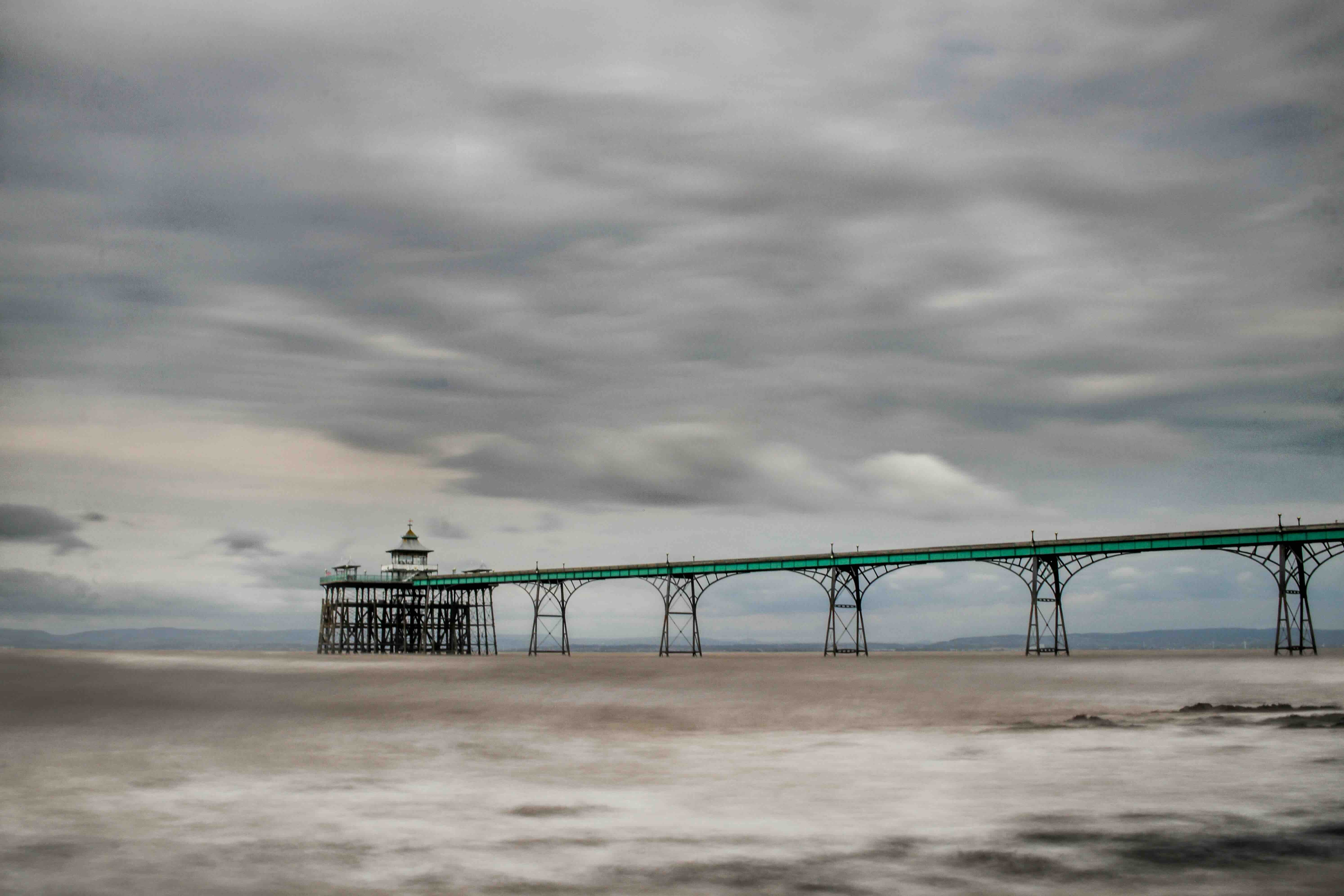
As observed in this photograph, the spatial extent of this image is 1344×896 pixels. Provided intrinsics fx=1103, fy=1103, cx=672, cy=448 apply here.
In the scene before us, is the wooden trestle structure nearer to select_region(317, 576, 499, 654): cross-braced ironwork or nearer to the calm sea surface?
select_region(317, 576, 499, 654): cross-braced ironwork

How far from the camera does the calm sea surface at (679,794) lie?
10.4m

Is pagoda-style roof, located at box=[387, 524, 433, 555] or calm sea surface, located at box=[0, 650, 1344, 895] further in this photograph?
pagoda-style roof, located at box=[387, 524, 433, 555]

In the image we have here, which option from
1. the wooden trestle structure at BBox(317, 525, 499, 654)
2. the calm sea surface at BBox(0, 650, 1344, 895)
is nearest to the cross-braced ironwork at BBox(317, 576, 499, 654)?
the wooden trestle structure at BBox(317, 525, 499, 654)

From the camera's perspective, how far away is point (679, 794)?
15172 millimetres

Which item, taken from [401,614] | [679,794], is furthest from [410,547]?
[679,794]

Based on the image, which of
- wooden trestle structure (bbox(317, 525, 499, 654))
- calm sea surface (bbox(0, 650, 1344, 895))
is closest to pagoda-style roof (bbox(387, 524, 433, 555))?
wooden trestle structure (bbox(317, 525, 499, 654))

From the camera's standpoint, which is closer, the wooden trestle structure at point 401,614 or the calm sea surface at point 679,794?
the calm sea surface at point 679,794

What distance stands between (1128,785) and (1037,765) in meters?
2.22

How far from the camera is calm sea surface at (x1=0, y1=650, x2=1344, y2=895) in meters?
10.4

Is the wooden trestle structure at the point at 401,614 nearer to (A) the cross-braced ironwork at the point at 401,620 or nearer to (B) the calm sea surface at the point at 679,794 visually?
(A) the cross-braced ironwork at the point at 401,620

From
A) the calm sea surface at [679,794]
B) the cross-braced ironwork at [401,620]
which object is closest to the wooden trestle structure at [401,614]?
the cross-braced ironwork at [401,620]

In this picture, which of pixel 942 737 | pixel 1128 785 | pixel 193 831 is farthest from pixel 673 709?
pixel 193 831

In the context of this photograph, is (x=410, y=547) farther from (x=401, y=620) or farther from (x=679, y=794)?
(x=679, y=794)

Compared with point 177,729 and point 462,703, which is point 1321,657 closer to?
point 462,703
